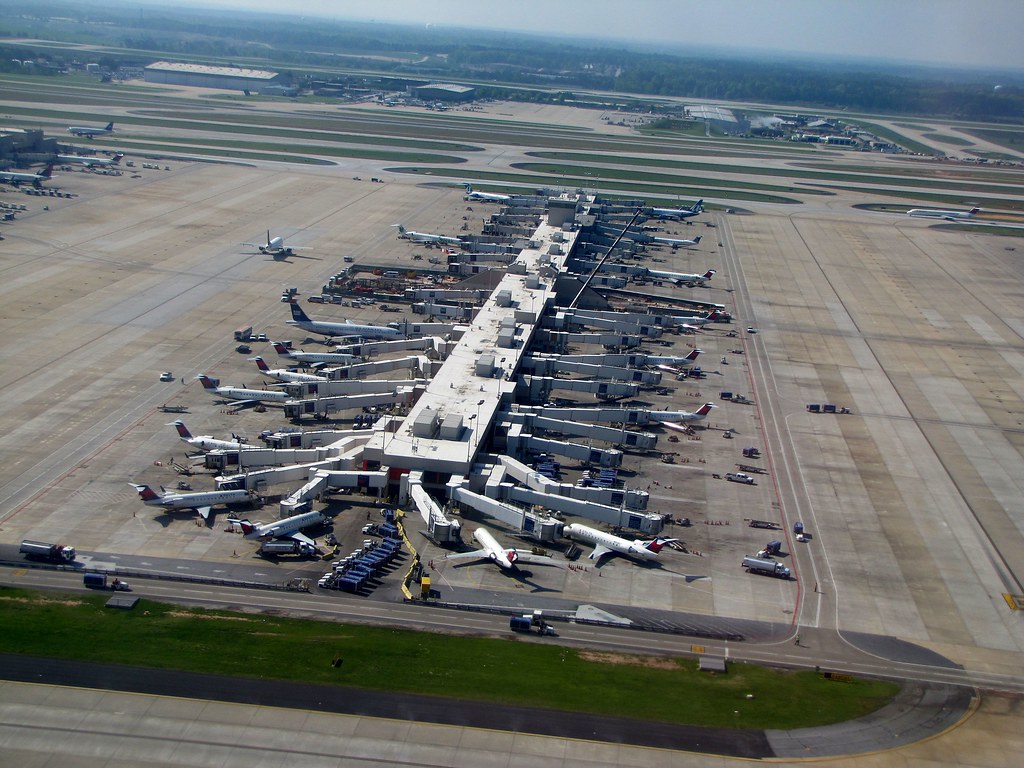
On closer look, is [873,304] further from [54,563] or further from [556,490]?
[54,563]

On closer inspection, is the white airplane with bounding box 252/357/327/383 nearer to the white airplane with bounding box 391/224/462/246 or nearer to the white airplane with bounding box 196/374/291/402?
the white airplane with bounding box 196/374/291/402

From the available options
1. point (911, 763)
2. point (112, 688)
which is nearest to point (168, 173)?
point (112, 688)

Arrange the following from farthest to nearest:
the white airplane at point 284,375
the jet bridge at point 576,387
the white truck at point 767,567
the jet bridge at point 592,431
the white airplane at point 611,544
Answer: the jet bridge at point 576,387 < the white airplane at point 284,375 < the jet bridge at point 592,431 < the white airplane at point 611,544 < the white truck at point 767,567

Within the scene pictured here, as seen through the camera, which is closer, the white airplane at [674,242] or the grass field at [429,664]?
the grass field at [429,664]

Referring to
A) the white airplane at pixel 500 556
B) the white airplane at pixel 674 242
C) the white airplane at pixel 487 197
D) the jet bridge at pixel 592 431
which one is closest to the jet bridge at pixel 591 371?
the jet bridge at pixel 592 431

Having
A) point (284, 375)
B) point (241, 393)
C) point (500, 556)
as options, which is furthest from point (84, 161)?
point (500, 556)

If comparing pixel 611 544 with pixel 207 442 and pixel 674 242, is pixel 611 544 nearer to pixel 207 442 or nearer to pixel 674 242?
pixel 207 442

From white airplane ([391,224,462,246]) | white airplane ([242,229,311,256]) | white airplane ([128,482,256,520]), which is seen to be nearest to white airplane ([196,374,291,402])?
white airplane ([128,482,256,520])

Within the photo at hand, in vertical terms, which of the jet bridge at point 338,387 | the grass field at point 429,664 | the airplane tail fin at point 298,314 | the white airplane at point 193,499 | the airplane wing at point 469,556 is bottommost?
the grass field at point 429,664

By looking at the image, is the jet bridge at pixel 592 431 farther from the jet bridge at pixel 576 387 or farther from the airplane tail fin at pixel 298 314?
the airplane tail fin at pixel 298 314
